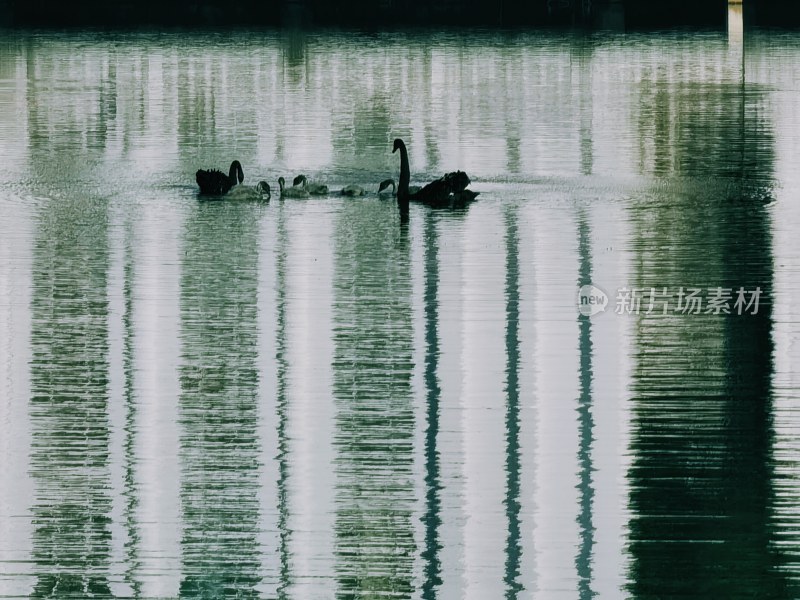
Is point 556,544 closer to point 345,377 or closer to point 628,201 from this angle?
point 345,377

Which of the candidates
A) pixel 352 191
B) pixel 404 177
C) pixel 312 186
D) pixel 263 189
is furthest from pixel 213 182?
pixel 404 177

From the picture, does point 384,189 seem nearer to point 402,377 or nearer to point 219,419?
point 402,377

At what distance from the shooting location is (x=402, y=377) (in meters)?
10.9

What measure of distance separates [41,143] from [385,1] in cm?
4891

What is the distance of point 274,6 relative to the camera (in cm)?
7456

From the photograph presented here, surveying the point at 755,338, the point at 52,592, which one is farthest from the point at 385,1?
the point at 52,592

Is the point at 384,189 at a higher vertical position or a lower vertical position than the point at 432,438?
higher

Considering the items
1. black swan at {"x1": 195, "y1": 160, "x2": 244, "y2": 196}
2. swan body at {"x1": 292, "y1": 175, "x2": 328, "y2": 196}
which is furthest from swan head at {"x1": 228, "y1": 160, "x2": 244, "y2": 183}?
swan body at {"x1": 292, "y1": 175, "x2": 328, "y2": 196}

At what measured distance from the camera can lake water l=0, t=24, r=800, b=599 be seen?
7691 millimetres

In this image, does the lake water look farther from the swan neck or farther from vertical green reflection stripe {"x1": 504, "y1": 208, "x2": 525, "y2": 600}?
the swan neck

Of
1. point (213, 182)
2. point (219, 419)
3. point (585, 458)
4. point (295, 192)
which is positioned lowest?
point (585, 458)

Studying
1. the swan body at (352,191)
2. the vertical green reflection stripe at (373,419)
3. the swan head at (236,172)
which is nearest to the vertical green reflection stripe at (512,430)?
the vertical green reflection stripe at (373,419)

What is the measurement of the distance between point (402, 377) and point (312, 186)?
8.96 m

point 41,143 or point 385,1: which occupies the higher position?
point 385,1
